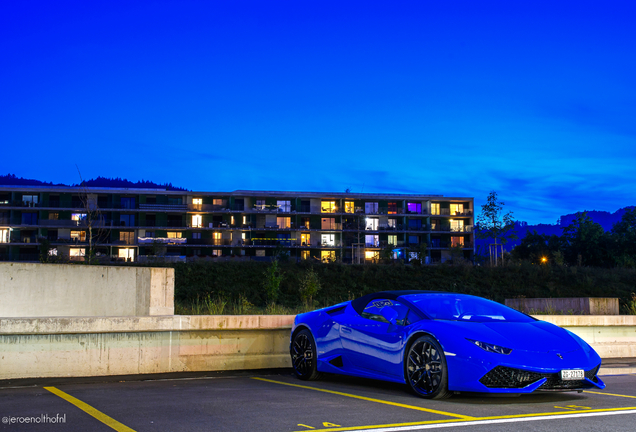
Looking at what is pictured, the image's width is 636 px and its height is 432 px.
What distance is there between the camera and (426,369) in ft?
23.7

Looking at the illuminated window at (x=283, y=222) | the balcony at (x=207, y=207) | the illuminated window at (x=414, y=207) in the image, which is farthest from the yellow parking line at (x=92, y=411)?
the illuminated window at (x=414, y=207)

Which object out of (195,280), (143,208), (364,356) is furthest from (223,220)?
(364,356)

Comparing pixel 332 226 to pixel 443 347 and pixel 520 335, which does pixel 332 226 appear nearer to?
pixel 520 335

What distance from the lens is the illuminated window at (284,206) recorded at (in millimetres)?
81438

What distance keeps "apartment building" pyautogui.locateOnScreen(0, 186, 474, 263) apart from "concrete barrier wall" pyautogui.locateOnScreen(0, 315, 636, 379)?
62939 millimetres

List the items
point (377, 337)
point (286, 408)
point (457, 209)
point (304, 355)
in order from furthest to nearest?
point (457, 209) < point (304, 355) < point (377, 337) < point (286, 408)

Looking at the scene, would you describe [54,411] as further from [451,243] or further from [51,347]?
[451,243]

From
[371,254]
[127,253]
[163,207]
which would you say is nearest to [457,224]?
[371,254]

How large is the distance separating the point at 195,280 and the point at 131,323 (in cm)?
4531

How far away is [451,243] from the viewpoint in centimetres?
8494

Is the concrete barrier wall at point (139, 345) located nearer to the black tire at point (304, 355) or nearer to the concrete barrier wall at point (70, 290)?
the black tire at point (304, 355)

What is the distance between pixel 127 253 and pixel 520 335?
2970 inches

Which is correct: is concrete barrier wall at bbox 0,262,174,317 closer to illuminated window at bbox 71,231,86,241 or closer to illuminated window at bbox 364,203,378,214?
illuminated window at bbox 71,231,86,241

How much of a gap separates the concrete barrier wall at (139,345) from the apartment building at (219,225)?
6294 centimetres
